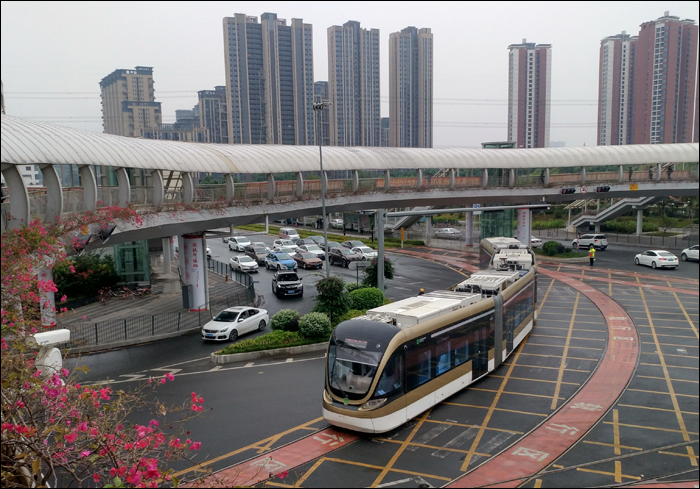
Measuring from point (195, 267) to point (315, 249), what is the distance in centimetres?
1686

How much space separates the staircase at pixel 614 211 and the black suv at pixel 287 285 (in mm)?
28353

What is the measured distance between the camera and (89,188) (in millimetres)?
16922

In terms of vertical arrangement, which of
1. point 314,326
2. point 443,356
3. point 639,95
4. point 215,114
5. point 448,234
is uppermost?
point 215,114

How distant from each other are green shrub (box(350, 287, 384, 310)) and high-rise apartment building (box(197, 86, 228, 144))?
82.4m

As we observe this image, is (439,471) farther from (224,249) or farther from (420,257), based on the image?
(224,249)

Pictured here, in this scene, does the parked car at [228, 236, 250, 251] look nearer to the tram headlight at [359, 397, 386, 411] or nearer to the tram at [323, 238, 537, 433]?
the tram at [323, 238, 537, 433]

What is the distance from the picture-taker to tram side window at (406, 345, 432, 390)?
39.5ft

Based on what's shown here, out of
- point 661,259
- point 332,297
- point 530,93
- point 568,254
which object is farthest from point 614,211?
point 530,93

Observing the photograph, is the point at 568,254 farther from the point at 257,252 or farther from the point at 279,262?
the point at 257,252

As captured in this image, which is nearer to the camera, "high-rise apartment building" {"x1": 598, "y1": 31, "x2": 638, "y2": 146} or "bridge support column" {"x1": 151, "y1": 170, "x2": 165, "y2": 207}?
"bridge support column" {"x1": 151, "y1": 170, "x2": 165, "y2": 207}

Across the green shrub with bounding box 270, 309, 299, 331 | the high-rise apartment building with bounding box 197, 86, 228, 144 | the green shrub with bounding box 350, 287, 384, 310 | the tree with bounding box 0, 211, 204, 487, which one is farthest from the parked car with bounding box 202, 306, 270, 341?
the high-rise apartment building with bounding box 197, 86, 228, 144

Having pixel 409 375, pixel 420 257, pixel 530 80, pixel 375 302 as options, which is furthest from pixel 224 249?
pixel 530 80

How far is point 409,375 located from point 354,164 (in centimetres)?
1856

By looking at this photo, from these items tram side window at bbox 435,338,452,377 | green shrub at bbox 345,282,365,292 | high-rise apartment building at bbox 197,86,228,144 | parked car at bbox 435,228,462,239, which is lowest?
parked car at bbox 435,228,462,239
